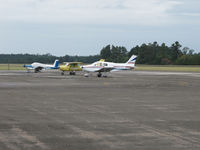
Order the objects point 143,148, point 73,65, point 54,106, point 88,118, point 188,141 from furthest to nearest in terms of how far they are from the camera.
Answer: point 73,65 < point 54,106 < point 88,118 < point 188,141 < point 143,148

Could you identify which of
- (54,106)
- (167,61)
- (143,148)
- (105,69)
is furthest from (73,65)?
(167,61)

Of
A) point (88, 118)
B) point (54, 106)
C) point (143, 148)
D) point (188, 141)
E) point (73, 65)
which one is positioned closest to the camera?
point (143, 148)

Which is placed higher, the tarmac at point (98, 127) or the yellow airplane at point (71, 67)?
the yellow airplane at point (71, 67)

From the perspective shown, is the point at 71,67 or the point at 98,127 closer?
the point at 98,127

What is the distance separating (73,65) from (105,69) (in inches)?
428

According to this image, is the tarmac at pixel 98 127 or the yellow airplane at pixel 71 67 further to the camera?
the yellow airplane at pixel 71 67

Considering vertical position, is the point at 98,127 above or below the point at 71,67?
below

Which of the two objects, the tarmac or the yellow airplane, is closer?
the tarmac

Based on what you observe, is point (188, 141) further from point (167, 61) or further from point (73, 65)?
point (167, 61)

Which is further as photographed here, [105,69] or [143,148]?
[105,69]

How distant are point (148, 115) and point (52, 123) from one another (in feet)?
12.6

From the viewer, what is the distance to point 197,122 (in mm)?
11875

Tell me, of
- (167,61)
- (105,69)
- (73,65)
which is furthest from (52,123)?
(167,61)

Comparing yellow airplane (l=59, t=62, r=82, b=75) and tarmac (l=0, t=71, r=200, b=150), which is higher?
yellow airplane (l=59, t=62, r=82, b=75)
